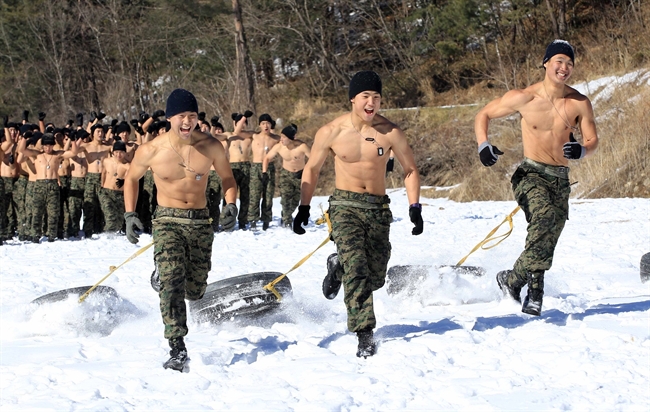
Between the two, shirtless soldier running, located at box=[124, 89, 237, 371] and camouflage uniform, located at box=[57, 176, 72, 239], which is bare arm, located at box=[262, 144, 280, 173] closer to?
camouflage uniform, located at box=[57, 176, 72, 239]

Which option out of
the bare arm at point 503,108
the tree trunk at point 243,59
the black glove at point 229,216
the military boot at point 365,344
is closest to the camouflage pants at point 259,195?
the bare arm at point 503,108

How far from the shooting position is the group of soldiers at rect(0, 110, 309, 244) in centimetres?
1688

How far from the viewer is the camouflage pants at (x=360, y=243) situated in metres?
6.62

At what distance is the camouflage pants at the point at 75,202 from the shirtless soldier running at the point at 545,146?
11.9 m

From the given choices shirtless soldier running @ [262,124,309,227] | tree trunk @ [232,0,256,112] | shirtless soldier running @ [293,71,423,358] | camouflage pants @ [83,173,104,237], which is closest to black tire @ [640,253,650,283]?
shirtless soldier running @ [293,71,423,358]

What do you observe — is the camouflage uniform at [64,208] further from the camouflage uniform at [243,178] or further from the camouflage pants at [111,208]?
the camouflage uniform at [243,178]

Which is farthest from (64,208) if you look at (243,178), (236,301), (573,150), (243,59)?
(243,59)

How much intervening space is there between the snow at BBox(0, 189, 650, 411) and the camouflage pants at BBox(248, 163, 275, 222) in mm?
5767

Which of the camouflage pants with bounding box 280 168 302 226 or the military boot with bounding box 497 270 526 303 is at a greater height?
the camouflage pants with bounding box 280 168 302 226

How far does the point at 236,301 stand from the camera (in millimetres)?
7863

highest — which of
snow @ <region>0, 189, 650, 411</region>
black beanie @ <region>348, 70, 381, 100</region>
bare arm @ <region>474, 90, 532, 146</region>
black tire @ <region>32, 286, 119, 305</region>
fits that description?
black beanie @ <region>348, 70, 381, 100</region>

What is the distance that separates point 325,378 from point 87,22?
4398 cm

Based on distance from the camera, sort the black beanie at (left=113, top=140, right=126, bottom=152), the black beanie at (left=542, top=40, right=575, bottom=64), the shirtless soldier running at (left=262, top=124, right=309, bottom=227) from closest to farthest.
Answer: the black beanie at (left=542, top=40, right=575, bottom=64)
the black beanie at (left=113, top=140, right=126, bottom=152)
the shirtless soldier running at (left=262, top=124, right=309, bottom=227)

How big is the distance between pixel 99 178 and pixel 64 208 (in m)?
1.28
